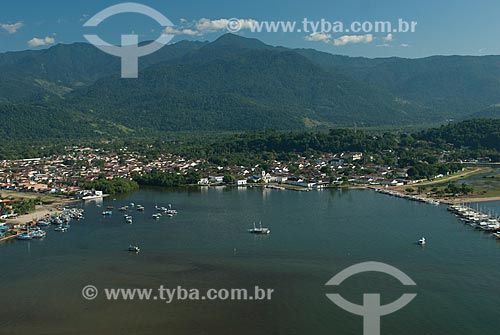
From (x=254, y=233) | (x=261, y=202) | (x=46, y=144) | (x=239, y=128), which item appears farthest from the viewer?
(x=239, y=128)

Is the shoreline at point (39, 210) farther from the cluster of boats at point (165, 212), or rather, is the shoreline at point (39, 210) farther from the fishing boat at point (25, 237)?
the cluster of boats at point (165, 212)

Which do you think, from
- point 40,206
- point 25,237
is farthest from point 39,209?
point 25,237

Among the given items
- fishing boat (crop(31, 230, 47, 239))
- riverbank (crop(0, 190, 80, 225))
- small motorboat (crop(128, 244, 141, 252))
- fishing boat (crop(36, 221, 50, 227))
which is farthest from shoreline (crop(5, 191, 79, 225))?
small motorboat (crop(128, 244, 141, 252))

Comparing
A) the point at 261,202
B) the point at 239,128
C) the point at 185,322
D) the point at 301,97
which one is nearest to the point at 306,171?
the point at 261,202

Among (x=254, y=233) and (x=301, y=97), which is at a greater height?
(x=301, y=97)

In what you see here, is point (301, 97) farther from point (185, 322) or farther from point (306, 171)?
point (185, 322)

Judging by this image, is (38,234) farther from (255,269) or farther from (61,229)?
(255,269)

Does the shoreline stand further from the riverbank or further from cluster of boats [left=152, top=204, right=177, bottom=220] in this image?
cluster of boats [left=152, top=204, right=177, bottom=220]
